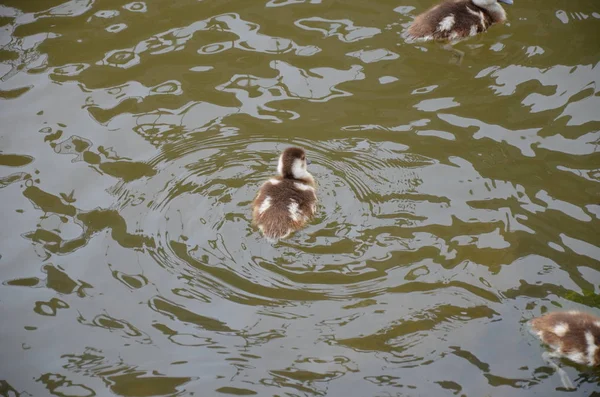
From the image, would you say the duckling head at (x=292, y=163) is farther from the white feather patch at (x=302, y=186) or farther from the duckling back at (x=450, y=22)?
the duckling back at (x=450, y=22)

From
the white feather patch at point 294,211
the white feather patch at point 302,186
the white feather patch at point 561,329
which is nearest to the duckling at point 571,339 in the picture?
the white feather patch at point 561,329

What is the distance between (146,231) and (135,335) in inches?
33.3

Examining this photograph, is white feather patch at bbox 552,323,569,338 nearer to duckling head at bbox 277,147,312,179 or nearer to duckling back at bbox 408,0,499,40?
duckling head at bbox 277,147,312,179

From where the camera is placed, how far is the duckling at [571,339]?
12.2 ft

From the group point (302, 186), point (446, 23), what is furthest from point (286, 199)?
point (446, 23)

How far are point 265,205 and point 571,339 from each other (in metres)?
2.06

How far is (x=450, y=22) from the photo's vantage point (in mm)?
6082

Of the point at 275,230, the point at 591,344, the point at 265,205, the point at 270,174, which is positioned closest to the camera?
the point at 591,344

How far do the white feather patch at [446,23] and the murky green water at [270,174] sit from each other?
0.68 feet

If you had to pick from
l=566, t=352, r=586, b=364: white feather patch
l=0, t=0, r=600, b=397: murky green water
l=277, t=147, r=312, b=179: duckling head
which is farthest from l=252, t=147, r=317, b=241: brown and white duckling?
l=566, t=352, r=586, b=364: white feather patch

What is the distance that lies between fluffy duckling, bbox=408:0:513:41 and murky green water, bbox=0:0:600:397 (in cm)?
14

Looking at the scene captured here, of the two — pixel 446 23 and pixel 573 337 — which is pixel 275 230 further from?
pixel 446 23

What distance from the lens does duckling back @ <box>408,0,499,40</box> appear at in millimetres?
6039

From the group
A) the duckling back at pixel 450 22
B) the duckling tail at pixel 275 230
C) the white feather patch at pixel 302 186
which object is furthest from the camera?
the duckling back at pixel 450 22
